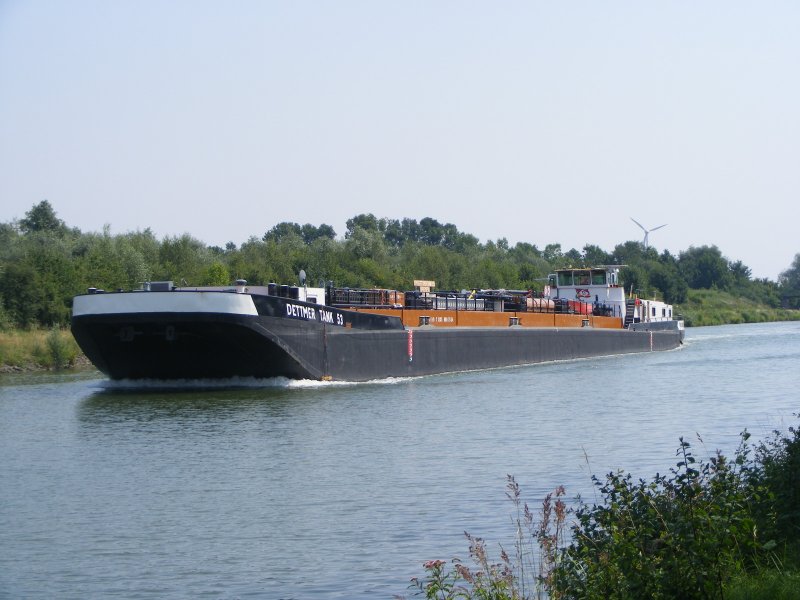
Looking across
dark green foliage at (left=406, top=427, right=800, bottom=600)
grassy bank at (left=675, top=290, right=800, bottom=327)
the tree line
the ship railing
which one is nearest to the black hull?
the ship railing

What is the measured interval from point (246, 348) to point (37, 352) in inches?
472

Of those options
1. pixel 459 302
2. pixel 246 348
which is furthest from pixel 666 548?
pixel 459 302

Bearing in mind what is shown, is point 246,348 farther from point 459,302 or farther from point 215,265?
point 215,265

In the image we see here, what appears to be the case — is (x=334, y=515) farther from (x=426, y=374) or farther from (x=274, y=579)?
(x=426, y=374)

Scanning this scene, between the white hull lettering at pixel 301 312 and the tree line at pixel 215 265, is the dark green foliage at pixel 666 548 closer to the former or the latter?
the white hull lettering at pixel 301 312

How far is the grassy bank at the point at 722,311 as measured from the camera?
82.9 meters

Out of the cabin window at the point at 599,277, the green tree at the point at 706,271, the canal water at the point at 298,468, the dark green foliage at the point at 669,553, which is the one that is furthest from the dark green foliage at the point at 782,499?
the green tree at the point at 706,271

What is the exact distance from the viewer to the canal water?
8883 mm

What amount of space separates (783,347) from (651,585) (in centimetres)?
3691

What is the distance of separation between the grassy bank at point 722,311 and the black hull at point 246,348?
57.2 meters

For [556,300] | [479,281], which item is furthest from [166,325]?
[479,281]

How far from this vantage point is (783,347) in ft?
134

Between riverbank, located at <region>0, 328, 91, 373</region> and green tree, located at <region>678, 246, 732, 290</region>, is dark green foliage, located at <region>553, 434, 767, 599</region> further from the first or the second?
green tree, located at <region>678, 246, 732, 290</region>

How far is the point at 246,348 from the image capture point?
22.5 meters
